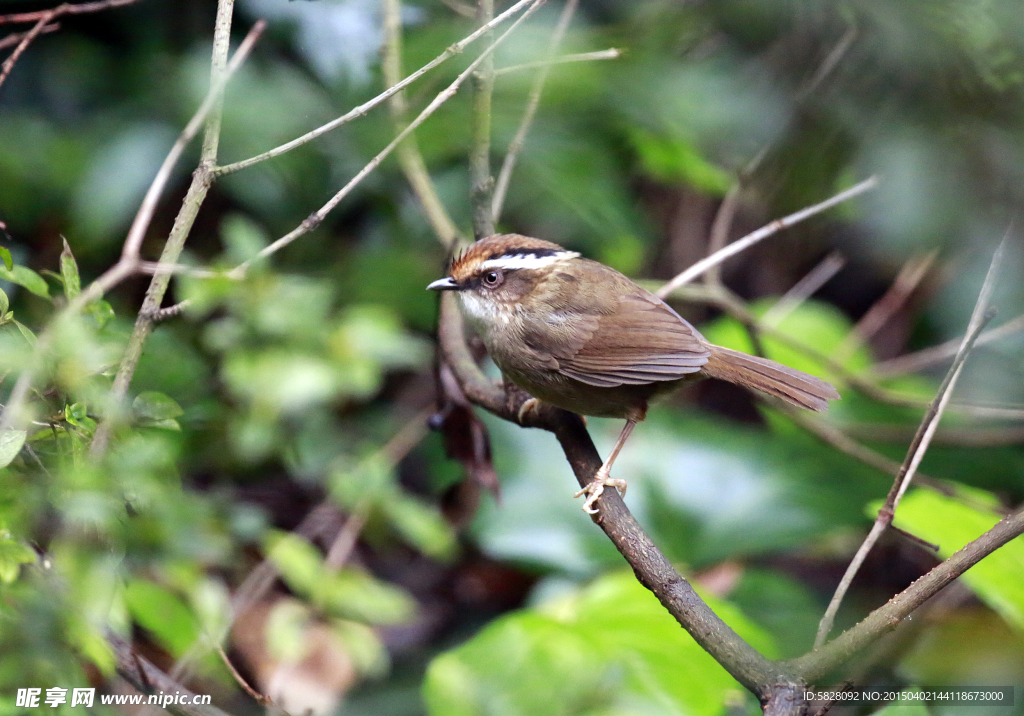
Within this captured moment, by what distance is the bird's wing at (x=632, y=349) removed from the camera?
2604 mm

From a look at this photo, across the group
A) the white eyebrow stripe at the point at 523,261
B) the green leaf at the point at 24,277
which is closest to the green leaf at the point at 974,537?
the white eyebrow stripe at the point at 523,261

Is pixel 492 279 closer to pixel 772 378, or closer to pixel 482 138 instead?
pixel 482 138

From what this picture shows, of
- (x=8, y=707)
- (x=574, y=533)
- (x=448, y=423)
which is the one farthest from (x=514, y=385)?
(x=8, y=707)

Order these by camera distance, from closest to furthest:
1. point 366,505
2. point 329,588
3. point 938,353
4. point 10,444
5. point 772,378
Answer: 1. point 10,444
2. point 772,378
3. point 329,588
4. point 366,505
5. point 938,353

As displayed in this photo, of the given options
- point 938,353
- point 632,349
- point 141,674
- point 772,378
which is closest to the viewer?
point 141,674

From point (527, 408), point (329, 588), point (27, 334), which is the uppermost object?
point (27, 334)

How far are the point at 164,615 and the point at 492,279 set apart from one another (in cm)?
159

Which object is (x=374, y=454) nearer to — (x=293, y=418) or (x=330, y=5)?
(x=293, y=418)

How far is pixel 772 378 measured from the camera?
2537mm

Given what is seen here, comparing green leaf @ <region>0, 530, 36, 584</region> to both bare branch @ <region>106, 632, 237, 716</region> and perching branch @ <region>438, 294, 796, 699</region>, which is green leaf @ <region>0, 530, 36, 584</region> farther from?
perching branch @ <region>438, 294, 796, 699</region>

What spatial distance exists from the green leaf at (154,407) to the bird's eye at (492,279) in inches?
50.7

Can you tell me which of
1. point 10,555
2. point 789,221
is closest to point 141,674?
point 10,555

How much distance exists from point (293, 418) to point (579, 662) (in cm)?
151

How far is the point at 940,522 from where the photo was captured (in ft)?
9.59
